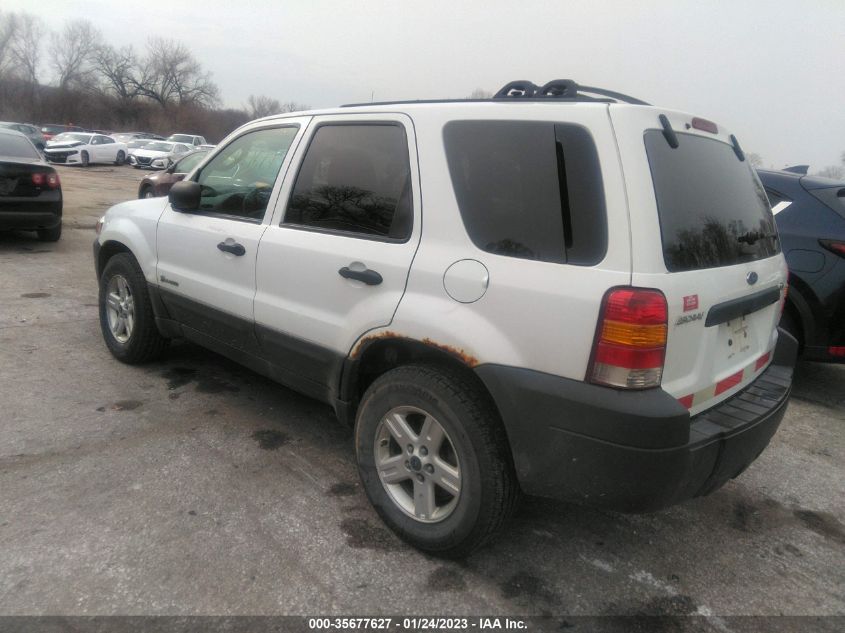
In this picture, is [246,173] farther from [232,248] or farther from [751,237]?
[751,237]

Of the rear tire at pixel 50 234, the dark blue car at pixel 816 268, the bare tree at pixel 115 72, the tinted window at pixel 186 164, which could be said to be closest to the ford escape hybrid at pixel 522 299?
the dark blue car at pixel 816 268

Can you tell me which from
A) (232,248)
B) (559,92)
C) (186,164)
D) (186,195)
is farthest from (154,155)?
(559,92)

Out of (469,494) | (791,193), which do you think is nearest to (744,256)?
(469,494)

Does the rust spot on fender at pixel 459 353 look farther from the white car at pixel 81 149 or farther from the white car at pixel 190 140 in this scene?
the white car at pixel 190 140

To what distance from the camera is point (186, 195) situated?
A: 360 cm

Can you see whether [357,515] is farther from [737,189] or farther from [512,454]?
[737,189]

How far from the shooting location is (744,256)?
99.7 inches

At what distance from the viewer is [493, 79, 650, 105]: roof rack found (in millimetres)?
2396

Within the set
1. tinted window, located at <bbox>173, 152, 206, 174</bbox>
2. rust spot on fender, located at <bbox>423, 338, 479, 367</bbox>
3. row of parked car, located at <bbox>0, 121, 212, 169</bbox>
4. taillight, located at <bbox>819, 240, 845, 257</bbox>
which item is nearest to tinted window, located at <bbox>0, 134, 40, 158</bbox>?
tinted window, located at <bbox>173, 152, 206, 174</bbox>

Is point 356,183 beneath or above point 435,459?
above

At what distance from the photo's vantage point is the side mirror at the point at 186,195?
3.61 metres

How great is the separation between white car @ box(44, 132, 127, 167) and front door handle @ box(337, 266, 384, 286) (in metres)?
28.8

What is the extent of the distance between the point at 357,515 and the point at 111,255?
309 centimetres

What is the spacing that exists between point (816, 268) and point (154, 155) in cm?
2951
